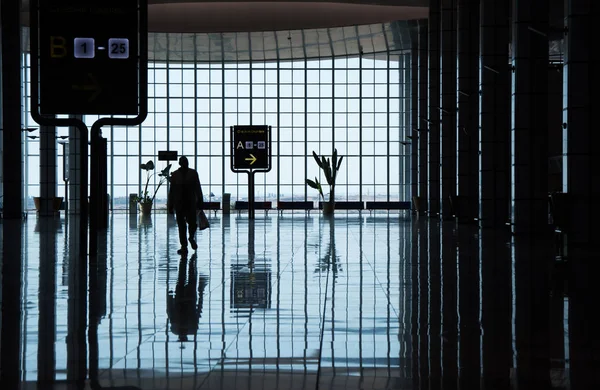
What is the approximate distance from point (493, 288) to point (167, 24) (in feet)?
114

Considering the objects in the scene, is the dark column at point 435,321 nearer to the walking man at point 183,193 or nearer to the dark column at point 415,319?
the dark column at point 415,319

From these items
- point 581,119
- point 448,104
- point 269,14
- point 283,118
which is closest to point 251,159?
point 269,14

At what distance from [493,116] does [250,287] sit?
56.1 feet

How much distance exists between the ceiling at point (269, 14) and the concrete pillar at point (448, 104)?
4424 millimetres

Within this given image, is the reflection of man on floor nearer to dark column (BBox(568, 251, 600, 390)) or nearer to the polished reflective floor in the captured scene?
the polished reflective floor

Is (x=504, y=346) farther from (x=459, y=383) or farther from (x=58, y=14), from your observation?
(x=58, y=14)

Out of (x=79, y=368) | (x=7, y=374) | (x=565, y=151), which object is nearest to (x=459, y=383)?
(x=79, y=368)

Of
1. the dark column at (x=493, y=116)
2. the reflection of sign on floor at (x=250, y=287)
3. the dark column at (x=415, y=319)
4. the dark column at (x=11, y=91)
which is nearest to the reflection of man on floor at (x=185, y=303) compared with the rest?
the reflection of sign on floor at (x=250, y=287)

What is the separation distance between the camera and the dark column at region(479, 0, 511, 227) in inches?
936

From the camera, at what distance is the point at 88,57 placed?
12234 millimetres

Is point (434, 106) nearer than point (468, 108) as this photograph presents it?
No

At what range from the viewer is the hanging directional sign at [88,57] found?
40.0ft

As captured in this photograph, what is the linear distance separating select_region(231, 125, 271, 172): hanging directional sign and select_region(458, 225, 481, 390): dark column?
23.2 meters

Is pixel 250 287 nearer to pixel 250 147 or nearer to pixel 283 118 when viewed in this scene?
pixel 250 147
